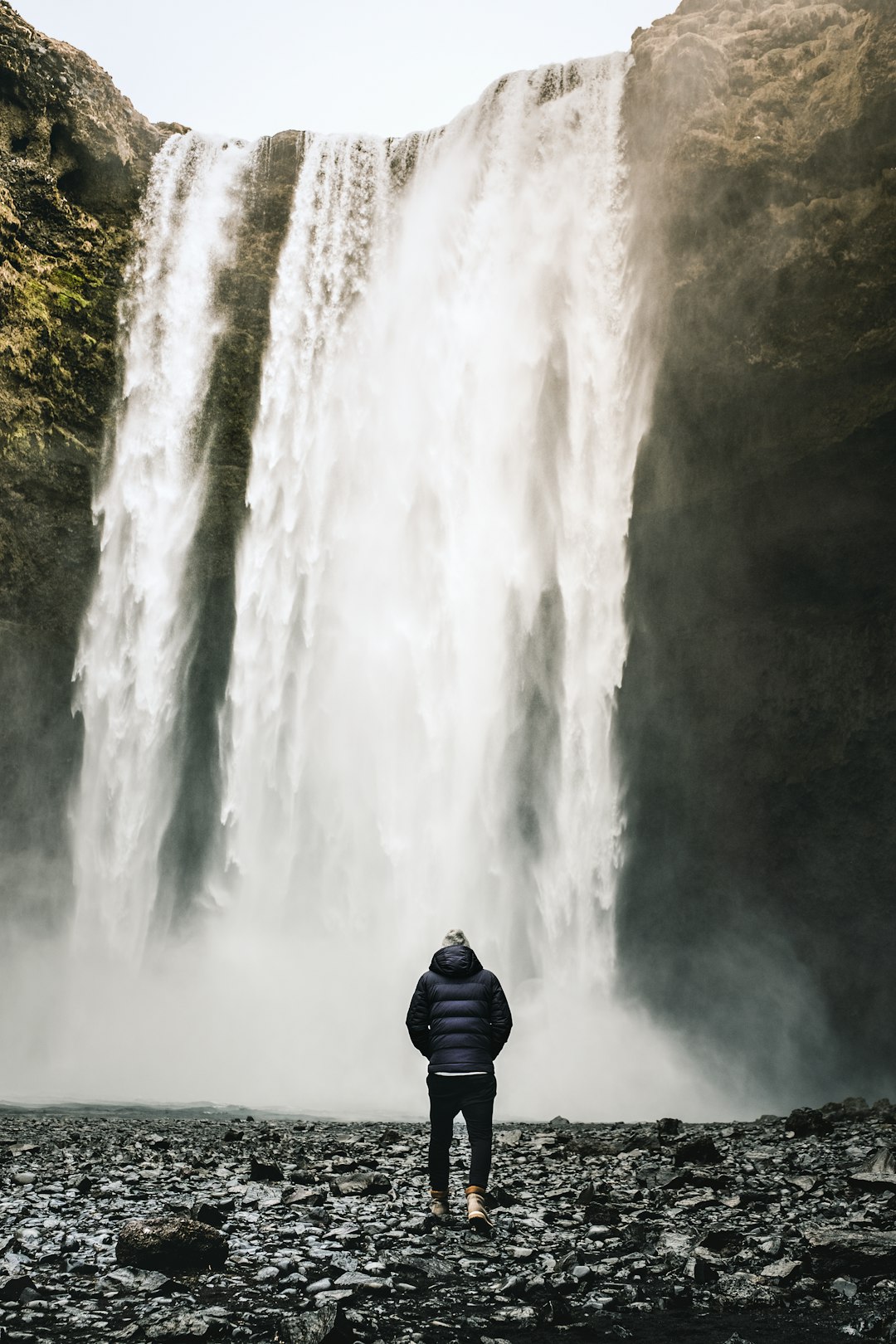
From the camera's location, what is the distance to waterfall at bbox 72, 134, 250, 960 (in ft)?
66.3

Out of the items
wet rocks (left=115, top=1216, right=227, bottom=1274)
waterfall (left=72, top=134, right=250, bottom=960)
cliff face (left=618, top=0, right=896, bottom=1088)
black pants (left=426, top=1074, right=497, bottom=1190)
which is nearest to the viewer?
wet rocks (left=115, top=1216, right=227, bottom=1274)

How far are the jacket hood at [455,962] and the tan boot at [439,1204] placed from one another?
4.32 ft

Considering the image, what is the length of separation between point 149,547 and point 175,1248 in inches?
714

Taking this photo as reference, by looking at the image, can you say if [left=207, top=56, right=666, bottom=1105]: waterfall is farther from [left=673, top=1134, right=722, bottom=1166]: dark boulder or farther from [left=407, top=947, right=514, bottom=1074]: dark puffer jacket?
[left=407, top=947, right=514, bottom=1074]: dark puffer jacket

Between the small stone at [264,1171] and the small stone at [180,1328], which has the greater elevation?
the small stone at [264,1171]

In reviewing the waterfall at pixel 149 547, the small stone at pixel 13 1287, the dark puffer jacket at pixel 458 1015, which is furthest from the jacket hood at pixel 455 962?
the waterfall at pixel 149 547

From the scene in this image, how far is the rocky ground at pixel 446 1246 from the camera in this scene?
13.4 feet

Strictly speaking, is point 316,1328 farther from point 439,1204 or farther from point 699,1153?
point 699,1153

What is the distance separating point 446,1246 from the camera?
5219 millimetres

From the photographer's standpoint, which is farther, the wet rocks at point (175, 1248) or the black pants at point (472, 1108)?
the black pants at point (472, 1108)

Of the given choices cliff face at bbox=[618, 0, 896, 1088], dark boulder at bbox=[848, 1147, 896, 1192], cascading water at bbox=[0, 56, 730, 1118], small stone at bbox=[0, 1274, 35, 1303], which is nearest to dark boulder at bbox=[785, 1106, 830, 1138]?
dark boulder at bbox=[848, 1147, 896, 1192]

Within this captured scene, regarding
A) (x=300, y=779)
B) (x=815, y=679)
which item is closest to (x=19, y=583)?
(x=300, y=779)

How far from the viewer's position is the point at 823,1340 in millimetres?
3885

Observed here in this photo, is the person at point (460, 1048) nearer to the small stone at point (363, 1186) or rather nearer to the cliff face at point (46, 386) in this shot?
the small stone at point (363, 1186)
